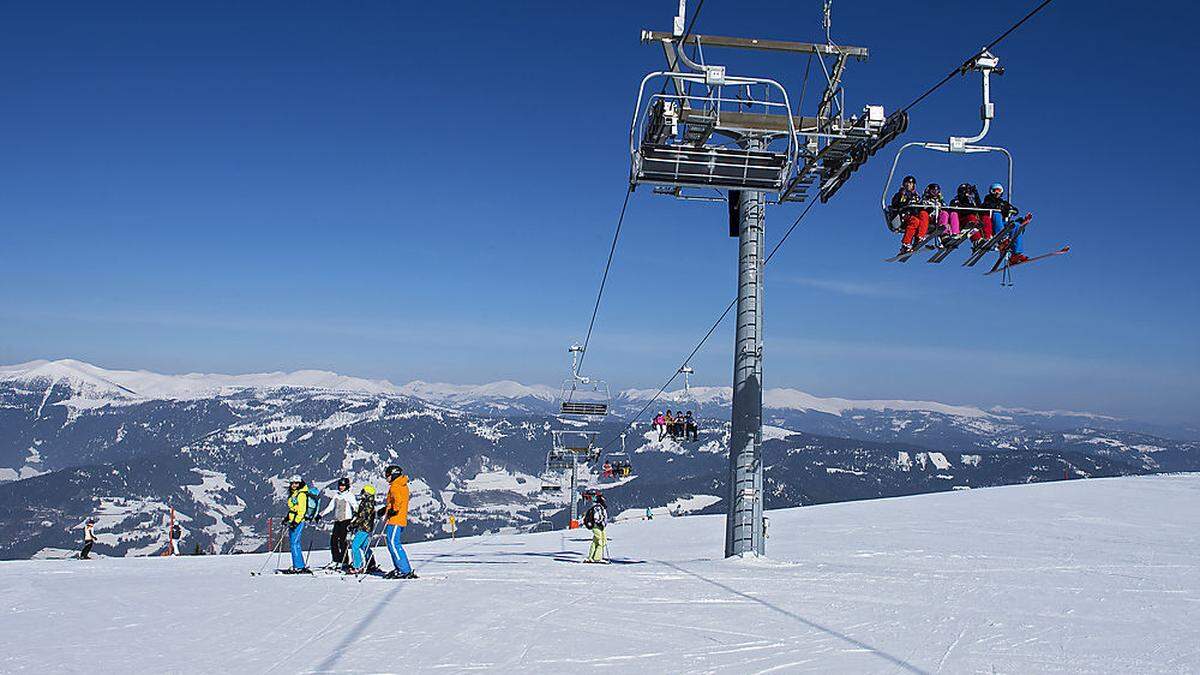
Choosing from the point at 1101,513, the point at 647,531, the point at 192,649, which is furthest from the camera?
the point at 647,531

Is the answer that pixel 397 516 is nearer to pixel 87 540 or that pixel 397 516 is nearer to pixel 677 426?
pixel 87 540

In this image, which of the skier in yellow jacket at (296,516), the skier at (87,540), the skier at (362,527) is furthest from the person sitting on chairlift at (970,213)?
the skier at (87,540)

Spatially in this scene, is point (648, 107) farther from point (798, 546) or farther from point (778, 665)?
point (798, 546)

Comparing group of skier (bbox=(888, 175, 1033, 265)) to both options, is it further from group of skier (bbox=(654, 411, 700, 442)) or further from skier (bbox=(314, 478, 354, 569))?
group of skier (bbox=(654, 411, 700, 442))

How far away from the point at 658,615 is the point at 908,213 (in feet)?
25.1

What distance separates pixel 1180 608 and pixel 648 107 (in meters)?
9.70

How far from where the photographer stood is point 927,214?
1382 cm

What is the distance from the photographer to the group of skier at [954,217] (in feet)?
45.2

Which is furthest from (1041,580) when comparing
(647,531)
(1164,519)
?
(647,531)

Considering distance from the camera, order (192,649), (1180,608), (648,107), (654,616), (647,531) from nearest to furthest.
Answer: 1. (192,649)
2. (654,616)
3. (1180,608)
4. (648,107)
5. (647,531)

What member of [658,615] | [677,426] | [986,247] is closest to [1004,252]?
[986,247]

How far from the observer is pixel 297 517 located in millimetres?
15609

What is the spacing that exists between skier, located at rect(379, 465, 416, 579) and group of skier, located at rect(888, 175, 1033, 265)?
914 centimetres

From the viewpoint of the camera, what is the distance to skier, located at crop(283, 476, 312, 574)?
1552 centimetres
